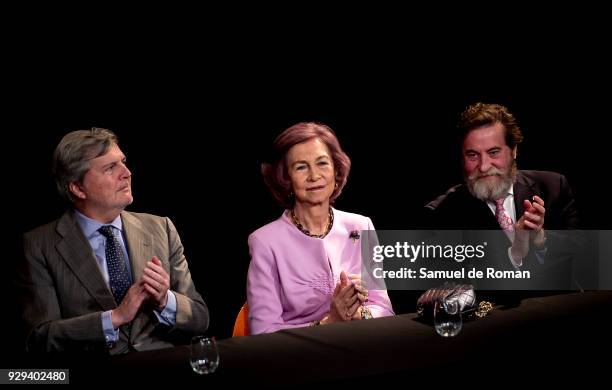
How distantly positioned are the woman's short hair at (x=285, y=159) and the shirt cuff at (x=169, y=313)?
31.9 inches

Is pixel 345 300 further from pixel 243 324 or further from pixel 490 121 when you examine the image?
pixel 490 121

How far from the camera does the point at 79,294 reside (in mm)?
2982

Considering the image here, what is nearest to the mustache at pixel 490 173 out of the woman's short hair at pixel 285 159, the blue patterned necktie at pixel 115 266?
the woman's short hair at pixel 285 159

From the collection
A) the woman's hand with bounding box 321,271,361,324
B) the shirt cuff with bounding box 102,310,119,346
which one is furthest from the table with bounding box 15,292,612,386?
the shirt cuff with bounding box 102,310,119,346

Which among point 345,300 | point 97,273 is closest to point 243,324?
point 345,300

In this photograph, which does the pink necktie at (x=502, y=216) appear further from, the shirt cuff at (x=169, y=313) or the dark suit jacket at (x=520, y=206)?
the shirt cuff at (x=169, y=313)

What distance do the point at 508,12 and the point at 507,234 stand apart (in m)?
1.48

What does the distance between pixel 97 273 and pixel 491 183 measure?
217 centimetres

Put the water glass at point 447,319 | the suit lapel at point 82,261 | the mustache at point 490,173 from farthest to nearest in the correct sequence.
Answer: the mustache at point 490,173, the suit lapel at point 82,261, the water glass at point 447,319

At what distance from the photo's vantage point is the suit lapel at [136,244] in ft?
10.3

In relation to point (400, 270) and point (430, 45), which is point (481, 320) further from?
point (430, 45)

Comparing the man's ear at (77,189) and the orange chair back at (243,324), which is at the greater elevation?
the man's ear at (77,189)

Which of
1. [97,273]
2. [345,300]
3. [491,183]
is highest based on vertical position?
[491,183]

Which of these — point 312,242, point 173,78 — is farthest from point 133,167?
point 312,242
